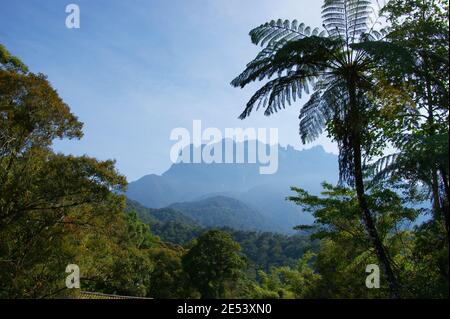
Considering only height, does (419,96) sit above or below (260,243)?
above

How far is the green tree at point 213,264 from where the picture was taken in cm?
2939

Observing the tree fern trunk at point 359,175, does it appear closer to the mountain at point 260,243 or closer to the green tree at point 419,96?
the green tree at point 419,96

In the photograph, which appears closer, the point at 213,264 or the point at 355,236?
the point at 355,236

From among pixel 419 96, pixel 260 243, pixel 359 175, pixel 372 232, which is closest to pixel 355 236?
pixel 372 232

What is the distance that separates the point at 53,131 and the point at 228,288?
22908 millimetres

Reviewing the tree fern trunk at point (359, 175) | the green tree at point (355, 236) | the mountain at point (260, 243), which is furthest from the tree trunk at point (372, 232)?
the mountain at point (260, 243)

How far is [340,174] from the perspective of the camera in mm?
7555

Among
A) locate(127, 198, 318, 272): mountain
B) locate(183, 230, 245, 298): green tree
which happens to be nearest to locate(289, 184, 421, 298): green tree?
locate(183, 230, 245, 298): green tree

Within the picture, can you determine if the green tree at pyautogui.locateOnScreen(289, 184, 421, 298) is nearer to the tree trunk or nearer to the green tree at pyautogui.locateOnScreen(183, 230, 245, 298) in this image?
the tree trunk

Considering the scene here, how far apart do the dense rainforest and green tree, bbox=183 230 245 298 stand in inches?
600

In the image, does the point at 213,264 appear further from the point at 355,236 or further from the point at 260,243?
the point at 260,243

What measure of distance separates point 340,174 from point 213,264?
77.3 ft

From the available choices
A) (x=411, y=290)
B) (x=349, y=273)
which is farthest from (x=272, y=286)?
(x=411, y=290)

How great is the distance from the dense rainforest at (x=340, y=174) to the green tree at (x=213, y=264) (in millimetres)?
15246
